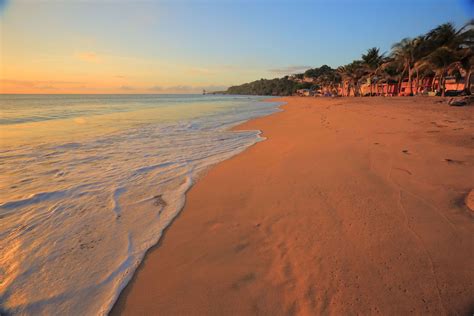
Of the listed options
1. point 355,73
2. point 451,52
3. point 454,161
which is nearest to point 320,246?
point 454,161

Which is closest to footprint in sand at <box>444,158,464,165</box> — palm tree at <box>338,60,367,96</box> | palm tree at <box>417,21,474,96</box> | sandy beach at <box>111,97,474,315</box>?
sandy beach at <box>111,97,474,315</box>

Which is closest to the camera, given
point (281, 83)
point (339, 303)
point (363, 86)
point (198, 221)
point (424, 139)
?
point (339, 303)

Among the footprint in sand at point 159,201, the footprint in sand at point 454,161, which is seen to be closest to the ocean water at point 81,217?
the footprint in sand at point 159,201

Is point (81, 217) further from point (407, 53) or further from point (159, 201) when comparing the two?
point (407, 53)

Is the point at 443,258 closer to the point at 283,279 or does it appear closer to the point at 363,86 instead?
the point at 283,279

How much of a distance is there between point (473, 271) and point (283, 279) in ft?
5.60

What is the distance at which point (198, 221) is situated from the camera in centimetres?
347

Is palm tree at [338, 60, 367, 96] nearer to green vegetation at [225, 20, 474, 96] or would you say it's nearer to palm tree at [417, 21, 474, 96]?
green vegetation at [225, 20, 474, 96]

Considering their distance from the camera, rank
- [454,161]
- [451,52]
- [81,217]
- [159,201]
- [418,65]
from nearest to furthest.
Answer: [81,217], [159,201], [454,161], [451,52], [418,65]

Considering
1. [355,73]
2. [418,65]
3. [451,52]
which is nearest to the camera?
[451,52]

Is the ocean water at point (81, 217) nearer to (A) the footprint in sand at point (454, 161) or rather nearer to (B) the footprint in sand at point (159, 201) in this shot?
(B) the footprint in sand at point (159, 201)

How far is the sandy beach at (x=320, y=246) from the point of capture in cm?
209

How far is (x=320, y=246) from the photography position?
2.73 meters

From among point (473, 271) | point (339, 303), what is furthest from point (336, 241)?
point (473, 271)
